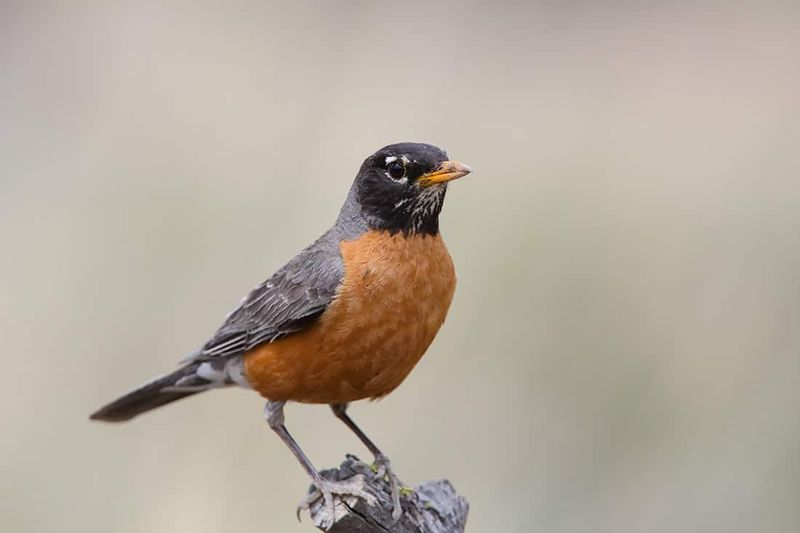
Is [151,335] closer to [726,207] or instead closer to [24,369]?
[24,369]

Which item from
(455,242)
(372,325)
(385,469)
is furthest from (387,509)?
(455,242)

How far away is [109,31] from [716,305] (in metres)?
5.89

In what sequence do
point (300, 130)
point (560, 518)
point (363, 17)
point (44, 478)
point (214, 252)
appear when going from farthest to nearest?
point (363, 17) < point (300, 130) < point (214, 252) < point (44, 478) < point (560, 518)

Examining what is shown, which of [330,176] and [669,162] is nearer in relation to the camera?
[330,176]

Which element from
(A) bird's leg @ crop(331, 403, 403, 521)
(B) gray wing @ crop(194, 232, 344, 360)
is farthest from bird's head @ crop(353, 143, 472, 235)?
(A) bird's leg @ crop(331, 403, 403, 521)

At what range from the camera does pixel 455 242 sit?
7699 mm

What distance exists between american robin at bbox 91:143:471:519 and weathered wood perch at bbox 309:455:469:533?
5 cm

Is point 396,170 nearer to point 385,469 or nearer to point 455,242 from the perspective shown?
point 385,469

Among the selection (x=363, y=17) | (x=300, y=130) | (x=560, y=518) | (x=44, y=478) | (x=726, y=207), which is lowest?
(x=560, y=518)

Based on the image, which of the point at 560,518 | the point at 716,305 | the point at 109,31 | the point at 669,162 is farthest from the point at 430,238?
the point at 109,31

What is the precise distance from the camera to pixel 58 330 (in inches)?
310

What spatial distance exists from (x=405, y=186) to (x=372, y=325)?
60cm

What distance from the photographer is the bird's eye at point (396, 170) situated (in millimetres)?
4355

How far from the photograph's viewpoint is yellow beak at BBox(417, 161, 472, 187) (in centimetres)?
415
